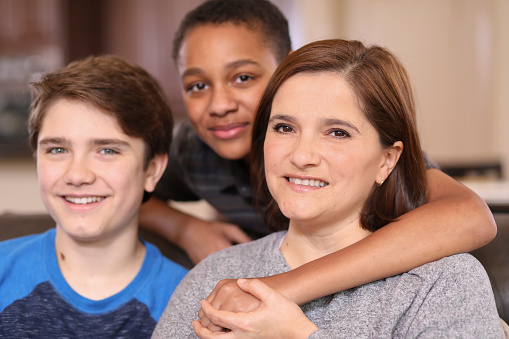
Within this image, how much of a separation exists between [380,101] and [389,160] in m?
0.15

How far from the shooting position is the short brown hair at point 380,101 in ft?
4.09

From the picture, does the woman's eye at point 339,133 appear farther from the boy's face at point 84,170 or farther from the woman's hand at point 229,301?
the boy's face at point 84,170

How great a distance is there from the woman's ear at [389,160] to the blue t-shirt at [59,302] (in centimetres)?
64

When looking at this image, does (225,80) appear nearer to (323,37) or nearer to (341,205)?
(341,205)

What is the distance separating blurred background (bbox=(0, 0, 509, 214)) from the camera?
4.62 meters

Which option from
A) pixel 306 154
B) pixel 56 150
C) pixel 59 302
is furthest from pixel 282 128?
pixel 59 302

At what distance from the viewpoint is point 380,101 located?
4.07ft

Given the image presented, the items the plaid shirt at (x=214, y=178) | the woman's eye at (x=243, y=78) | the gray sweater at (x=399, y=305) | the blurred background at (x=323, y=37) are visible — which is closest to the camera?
the gray sweater at (x=399, y=305)

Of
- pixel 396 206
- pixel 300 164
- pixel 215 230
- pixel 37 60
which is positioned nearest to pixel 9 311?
pixel 215 230

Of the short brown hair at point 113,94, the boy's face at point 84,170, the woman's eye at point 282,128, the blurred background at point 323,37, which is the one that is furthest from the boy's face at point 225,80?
the blurred background at point 323,37

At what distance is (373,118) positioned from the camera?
1237 mm

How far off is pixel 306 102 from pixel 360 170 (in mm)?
179

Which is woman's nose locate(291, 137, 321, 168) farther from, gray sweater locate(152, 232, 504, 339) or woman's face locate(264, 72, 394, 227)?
gray sweater locate(152, 232, 504, 339)

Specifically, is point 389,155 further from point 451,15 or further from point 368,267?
point 451,15
